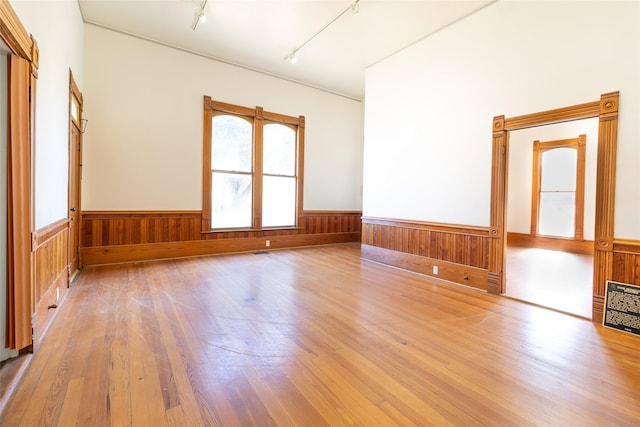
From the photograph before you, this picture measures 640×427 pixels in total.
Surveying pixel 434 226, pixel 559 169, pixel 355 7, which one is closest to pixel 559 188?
pixel 559 169

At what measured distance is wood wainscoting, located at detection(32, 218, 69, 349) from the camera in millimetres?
2371

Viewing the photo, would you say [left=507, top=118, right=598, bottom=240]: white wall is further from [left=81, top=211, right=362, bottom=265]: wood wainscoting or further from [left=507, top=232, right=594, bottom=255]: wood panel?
[left=81, top=211, right=362, bottom=265]: wood wainscoting

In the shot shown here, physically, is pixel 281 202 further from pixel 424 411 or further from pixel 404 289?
pixel 424 411

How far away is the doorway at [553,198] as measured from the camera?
20.6 feet

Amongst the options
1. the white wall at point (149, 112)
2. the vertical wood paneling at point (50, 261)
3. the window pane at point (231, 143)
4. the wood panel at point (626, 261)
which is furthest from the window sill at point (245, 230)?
the wood panel at point (626, 261)

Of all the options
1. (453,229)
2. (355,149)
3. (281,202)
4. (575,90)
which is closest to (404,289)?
(453,229)

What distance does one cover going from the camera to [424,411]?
163 centimetres

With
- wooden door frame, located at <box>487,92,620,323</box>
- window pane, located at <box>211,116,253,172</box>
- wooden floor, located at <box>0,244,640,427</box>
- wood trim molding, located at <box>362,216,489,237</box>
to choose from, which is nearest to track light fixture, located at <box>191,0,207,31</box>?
window pane, located at <box>211,116,253,172</box>

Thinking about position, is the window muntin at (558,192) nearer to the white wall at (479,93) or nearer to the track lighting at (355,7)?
the white wall at (479,93)

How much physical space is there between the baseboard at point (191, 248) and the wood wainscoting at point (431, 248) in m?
1.77

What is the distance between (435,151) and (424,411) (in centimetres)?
368

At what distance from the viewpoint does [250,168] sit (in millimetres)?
6328

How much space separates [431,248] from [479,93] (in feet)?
7.21

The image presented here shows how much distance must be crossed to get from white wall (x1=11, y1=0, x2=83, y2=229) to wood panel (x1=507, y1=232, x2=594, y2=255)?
9.15m
